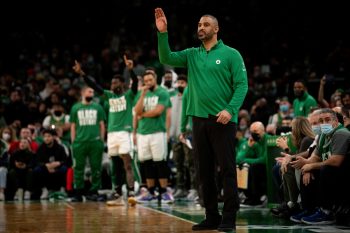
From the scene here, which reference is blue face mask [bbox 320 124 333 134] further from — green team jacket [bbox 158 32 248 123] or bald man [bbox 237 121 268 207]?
bald man [bbox 237 121 268 207]

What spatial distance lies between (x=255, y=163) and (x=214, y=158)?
414cm

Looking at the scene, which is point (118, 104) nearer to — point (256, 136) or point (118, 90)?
point (118, 90)

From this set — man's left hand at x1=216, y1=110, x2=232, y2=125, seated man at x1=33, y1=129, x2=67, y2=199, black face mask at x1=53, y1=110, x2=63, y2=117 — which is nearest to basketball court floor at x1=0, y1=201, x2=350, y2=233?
man's left hand at x1=216, y1=110, x2=232, y2=125

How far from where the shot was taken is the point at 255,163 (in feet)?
40.7

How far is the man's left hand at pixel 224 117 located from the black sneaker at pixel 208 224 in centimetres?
103

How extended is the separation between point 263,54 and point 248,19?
1677 millimetres

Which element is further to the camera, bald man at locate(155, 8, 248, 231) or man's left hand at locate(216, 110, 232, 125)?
bald man at locate(155, 8, 248, 231)

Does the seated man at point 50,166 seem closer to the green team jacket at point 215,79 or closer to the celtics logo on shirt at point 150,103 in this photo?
the celtics logo on shirt at point 150,103

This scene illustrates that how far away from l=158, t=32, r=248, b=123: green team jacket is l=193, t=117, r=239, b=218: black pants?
0.41ft

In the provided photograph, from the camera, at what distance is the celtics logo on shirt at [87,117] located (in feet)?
46.4

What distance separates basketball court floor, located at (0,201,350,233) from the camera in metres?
8.39

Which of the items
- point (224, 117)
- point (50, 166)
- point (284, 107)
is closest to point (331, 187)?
point (224, 117)

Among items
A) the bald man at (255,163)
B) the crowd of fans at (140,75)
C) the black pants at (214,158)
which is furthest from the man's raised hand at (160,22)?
the bald man at (255,163)

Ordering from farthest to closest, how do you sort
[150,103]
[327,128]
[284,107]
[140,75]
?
[140,75] < [284,107] < [150,103] < [327,128]
